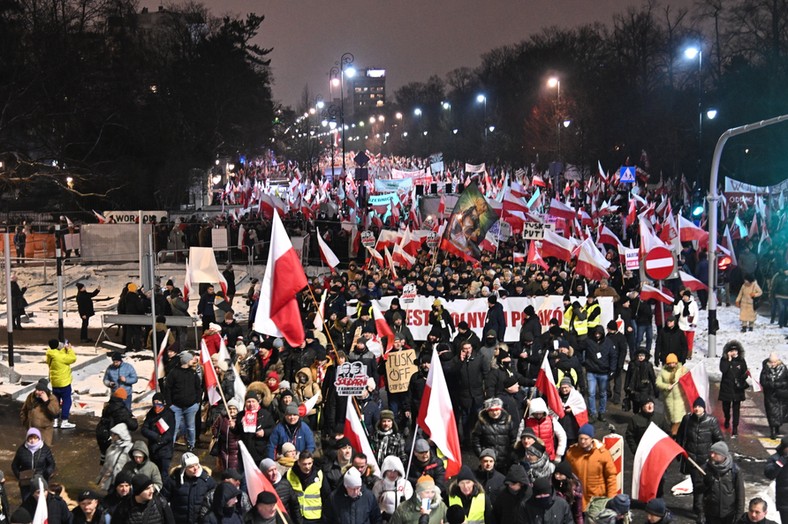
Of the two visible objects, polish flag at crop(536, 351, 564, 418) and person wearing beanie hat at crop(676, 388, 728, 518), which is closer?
person wearing beanie hat at crop(676, 388, 728, 518)

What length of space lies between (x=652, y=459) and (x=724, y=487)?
1.05 meters

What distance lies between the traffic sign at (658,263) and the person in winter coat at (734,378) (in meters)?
5.40

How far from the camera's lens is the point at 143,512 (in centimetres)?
801

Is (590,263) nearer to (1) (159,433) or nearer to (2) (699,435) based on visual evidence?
(2) (699,435)

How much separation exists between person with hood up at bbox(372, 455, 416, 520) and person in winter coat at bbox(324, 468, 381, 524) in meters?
0.35

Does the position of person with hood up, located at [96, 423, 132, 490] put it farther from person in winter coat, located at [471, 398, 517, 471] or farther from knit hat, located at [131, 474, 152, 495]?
person in winter coat, located at [471, 398, 517, 471]

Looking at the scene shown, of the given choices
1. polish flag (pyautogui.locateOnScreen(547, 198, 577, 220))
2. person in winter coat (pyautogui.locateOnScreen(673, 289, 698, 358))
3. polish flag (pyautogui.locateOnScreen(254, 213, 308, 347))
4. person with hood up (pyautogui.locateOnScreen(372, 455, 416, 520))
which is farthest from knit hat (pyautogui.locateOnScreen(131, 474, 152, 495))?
polish flag (pyautogui.locateOnScreen(547, 198, 577, 220))

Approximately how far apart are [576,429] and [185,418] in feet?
16.4

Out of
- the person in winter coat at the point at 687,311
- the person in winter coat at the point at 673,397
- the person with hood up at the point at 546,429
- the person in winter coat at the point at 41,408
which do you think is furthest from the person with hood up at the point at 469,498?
the person in winter coat at the point at 687,311

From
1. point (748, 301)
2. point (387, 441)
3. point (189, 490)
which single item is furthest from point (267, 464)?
point (748, 301)

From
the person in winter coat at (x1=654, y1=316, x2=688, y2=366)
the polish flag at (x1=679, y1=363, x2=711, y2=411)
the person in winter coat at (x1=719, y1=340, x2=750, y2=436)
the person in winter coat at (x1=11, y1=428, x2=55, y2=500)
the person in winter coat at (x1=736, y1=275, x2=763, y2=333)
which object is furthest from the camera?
the person in winter coat at (x1=736, y1=275, x2=763, y2=333)

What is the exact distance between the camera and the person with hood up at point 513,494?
789 cm

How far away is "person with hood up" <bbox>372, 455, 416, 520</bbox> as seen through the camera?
28.3 ft

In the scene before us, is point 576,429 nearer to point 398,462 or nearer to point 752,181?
point 398,462
